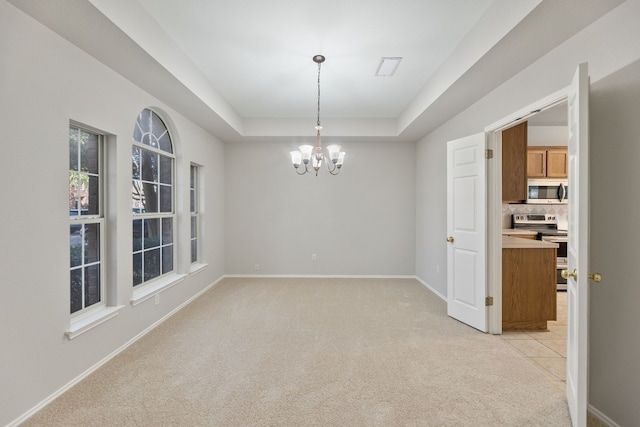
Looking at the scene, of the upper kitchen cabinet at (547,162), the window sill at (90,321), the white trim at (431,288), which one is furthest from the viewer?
the upper kitchen cabinet at (547,162)

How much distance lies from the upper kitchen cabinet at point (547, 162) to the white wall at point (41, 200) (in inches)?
238

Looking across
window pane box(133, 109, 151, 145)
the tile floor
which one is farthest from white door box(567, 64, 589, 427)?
window pane box(133, 109, 151, 145)

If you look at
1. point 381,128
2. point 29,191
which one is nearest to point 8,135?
point 29,191

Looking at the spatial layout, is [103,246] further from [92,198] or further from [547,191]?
[547,191]

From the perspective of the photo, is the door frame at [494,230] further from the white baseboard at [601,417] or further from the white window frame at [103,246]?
the white window frame at [103,246]

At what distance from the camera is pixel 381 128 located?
18.1ft

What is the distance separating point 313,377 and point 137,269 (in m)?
2.29

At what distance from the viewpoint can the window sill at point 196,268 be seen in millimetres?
4581

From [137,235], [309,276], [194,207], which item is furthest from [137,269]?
[309,276]

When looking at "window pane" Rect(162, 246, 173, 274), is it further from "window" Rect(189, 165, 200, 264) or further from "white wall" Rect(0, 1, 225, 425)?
"white wall" Rect(0, 1, 225, 425)

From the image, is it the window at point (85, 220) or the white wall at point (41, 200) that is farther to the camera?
the window at point (85, 220)

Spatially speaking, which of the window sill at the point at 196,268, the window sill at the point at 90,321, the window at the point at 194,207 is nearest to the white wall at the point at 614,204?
the window sill at the point at 90,321

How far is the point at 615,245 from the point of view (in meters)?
1.97

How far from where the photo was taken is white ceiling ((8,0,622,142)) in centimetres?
215
